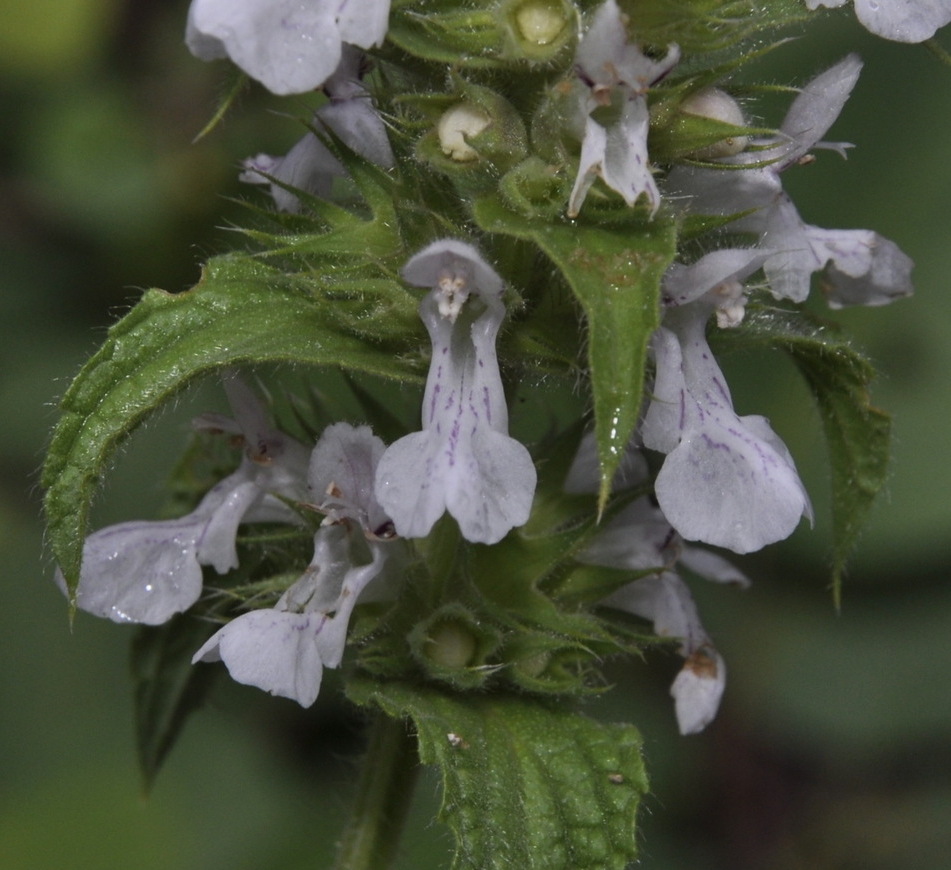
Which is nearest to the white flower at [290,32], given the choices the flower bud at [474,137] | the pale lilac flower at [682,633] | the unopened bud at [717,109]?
the flower bud at [474,137]

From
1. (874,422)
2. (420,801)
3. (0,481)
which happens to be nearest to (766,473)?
(874,422)

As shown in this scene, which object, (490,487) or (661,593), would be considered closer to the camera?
(490,487)

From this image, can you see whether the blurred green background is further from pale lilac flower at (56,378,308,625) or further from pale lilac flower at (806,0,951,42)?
pale lilac flower at (806,0,951,42)

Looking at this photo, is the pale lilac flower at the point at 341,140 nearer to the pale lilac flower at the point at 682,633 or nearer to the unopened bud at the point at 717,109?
the unopened bud at the point at 717,109

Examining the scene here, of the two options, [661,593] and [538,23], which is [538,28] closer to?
[538,23]

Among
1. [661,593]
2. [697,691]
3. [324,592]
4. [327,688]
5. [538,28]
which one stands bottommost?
[327,688]

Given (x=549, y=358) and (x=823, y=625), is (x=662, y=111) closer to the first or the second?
(x=549, y=358)

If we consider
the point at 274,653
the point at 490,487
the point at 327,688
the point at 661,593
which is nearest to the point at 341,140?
the point at 490,487
